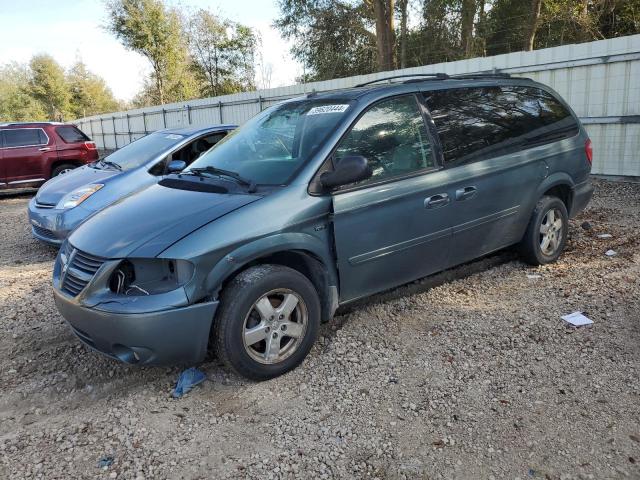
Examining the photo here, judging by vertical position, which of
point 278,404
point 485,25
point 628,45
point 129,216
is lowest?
point 278,404

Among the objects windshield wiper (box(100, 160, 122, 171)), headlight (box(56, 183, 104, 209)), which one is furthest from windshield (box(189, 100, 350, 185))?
windshield wiper (box(100, 160, 122, 171))

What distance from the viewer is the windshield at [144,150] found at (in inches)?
270

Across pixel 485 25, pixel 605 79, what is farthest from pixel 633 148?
pixel 485 25

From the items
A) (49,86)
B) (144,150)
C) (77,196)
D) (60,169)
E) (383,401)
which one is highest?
(49,86)

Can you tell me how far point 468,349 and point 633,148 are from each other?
662cm

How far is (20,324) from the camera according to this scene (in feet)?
14.6

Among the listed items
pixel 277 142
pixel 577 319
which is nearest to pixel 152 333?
pixel 277 142

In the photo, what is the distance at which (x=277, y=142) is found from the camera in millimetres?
3994

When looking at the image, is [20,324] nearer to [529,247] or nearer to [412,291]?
[412,291]

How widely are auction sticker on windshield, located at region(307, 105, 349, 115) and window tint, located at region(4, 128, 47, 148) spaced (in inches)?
393

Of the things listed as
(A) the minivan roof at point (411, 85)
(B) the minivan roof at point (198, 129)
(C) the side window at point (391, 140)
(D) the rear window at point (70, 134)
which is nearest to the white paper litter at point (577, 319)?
(C) the side window at point (391, 140)

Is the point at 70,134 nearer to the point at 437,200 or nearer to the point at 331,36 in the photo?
the point at 437,200

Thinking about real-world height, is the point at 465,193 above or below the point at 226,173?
below

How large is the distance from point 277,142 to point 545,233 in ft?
9.09
